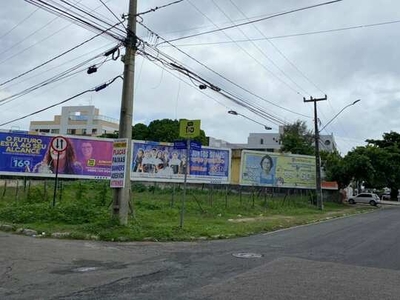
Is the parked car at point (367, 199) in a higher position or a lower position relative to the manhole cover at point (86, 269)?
higher

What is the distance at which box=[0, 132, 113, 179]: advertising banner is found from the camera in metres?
25.6

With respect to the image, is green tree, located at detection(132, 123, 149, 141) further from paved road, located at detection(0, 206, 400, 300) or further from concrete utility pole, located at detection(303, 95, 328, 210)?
paved road, located at detection(0, 206, 400, 300)

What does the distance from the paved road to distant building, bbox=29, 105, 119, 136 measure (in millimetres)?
112437

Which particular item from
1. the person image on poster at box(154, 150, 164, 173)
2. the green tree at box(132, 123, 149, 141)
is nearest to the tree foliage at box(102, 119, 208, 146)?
the green tree at box(132, 123, 149, 141)

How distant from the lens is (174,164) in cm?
2773

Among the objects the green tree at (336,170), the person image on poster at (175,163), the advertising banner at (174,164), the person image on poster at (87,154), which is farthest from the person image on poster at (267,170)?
the green tree at (336,170)

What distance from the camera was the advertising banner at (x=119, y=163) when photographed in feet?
50.5

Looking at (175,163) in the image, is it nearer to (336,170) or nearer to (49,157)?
(49,157)

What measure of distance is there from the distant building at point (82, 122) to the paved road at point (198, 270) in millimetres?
112437

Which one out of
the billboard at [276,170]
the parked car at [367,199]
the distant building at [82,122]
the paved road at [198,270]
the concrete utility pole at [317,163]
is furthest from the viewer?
the distant building at [82,122]

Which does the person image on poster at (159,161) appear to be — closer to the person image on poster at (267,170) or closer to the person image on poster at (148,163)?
the person image on poster at (148,163)

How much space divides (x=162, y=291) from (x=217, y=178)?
2207cm

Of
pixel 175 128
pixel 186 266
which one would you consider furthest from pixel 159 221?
pixel 175 128

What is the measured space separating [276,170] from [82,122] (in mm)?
98532
